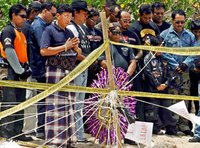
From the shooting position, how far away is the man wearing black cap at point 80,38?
290 inches

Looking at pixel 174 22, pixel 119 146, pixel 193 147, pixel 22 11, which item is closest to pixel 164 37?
pixel 174 22

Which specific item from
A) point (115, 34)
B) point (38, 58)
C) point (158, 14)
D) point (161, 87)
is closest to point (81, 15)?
point (115, 34)

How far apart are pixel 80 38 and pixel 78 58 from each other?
0.34 m

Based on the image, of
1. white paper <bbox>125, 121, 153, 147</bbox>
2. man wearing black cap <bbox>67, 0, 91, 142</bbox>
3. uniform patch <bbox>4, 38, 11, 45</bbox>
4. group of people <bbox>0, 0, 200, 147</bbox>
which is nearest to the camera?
white paper <bbox>125, 121, 153, 147</bbox>

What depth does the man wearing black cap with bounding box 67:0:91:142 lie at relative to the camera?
7.38 metres

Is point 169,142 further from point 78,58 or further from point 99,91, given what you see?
point 99,91

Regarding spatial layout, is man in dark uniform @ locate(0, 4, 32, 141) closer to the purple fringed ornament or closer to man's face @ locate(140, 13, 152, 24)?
the purple fringed ornament

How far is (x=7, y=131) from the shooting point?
7.23m

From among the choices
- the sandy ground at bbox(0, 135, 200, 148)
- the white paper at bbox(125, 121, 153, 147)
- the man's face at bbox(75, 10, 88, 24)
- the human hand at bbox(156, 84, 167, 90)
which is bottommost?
the sandy ground at bbox(0, 135, 200, 148)

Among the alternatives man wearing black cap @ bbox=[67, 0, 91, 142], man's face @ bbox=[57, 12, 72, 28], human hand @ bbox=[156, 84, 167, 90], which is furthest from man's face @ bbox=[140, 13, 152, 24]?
man's face @ bbox=[57, 12, 72, 28]

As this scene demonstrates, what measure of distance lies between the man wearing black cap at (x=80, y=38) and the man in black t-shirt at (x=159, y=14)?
160 centimetres

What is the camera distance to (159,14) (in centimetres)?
880

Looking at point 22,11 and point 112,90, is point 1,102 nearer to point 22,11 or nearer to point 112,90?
point 22,11

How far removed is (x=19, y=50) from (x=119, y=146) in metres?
2.22
